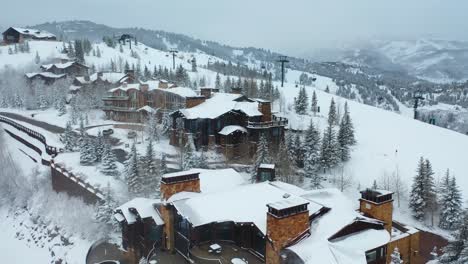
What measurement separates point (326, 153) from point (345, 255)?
98.8ft

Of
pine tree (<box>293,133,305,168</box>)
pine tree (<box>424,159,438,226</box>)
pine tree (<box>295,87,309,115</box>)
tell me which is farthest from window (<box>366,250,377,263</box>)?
pine tree (<box>295,87,309,115</box>)

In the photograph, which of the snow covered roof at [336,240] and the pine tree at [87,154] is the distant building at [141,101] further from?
the snow covered roof at [336,240]

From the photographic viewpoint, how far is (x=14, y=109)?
74.8m

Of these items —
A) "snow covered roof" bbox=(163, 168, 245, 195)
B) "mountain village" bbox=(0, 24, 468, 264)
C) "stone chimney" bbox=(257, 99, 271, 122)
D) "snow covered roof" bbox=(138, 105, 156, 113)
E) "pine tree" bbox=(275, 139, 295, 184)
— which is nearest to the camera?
"mountain village" bbox=(0, 24, 468, 264)

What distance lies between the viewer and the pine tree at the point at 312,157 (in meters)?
44.1

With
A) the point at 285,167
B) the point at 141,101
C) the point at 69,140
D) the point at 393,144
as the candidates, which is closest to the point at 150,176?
the point at 285,167

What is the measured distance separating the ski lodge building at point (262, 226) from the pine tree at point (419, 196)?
620 inches

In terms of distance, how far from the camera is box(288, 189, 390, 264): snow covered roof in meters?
17.8

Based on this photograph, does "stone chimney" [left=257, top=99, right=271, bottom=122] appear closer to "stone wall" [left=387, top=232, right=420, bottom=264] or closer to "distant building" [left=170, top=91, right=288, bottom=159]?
"distant building" [left=170, top=91, right=288, bottom=159]

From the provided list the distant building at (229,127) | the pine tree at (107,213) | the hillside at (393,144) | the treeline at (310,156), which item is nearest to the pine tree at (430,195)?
the hillside at (393,144)

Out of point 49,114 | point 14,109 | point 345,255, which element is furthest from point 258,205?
point 14,109

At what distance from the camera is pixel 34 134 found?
56906mm

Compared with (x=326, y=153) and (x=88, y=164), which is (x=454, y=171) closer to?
(x=326, y=153)

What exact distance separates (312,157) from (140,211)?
26.1 meters
